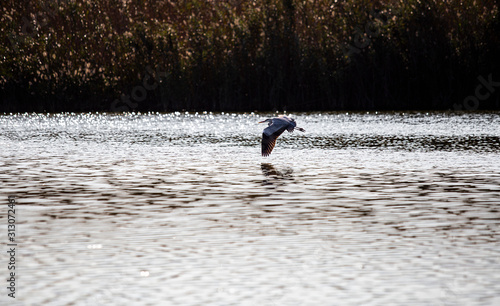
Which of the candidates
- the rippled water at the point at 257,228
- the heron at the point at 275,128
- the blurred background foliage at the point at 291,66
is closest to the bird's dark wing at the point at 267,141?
the heron at the point at 275,128

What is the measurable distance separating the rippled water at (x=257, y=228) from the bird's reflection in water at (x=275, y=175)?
0.16 feet

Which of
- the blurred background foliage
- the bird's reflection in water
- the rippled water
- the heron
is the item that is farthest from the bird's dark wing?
the blurred background foliage

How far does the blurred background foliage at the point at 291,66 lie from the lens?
70.6 meters

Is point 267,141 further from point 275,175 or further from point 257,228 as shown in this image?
point 257,228

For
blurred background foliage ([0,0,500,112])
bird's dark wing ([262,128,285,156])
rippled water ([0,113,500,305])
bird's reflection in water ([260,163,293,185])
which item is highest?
blurred background foliage ([0,0,500,112])

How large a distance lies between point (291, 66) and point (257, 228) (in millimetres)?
60856

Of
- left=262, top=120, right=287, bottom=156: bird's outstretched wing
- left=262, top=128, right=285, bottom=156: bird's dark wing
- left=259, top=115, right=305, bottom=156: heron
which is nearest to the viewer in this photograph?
left=259, top=115, right=305, bottom=156: heron

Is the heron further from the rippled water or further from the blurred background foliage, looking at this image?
the blurred background foliage

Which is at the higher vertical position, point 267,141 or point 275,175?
point 267,141

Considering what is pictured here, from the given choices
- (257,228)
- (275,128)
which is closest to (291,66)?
(275,128)

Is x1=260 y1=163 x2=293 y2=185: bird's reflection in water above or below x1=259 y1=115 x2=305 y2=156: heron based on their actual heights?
below

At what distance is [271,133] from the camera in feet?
84.7

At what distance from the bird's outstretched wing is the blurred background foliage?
147ft

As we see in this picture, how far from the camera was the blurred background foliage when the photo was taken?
232ft
